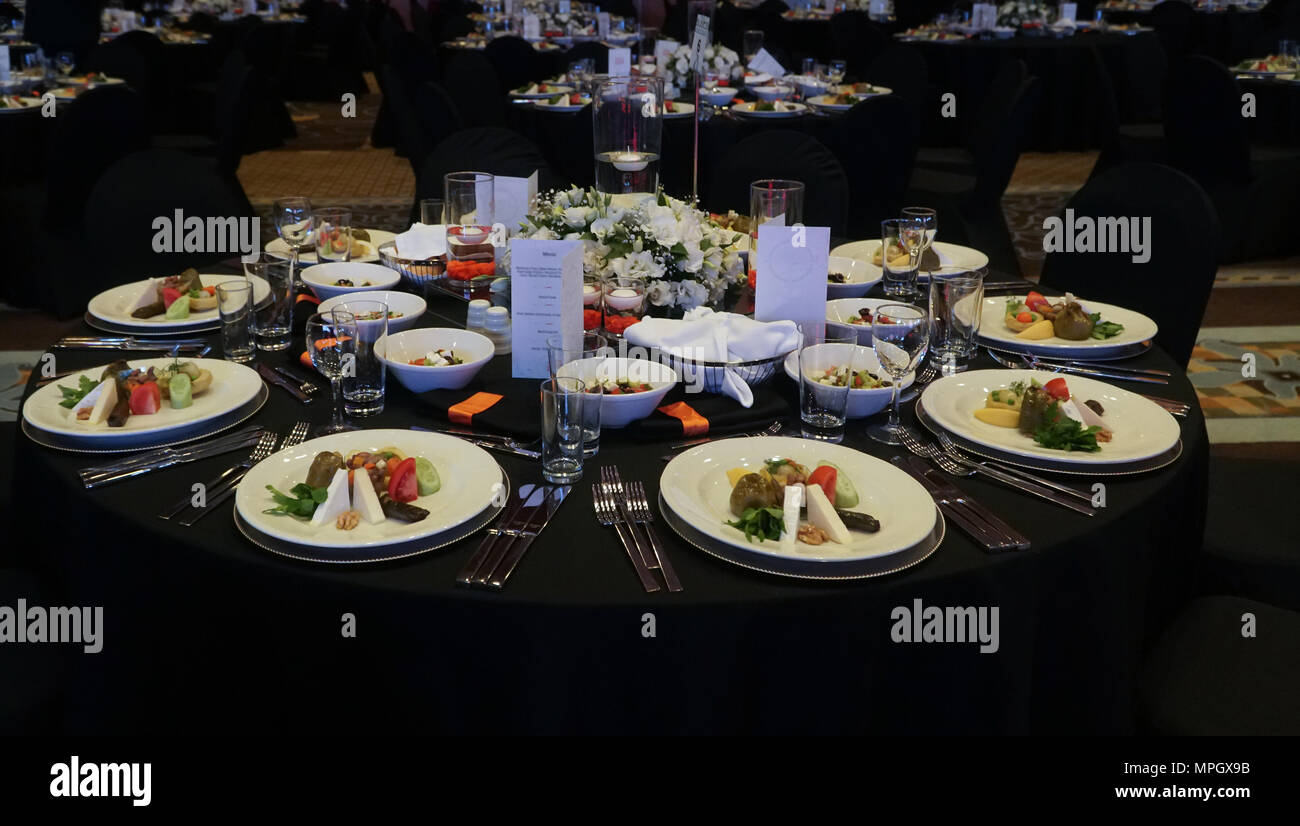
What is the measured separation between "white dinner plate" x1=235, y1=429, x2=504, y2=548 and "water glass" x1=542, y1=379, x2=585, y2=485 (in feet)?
0.28

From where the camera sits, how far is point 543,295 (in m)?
2.04

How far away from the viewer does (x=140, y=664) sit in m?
1.74

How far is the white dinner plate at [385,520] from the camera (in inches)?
59.7

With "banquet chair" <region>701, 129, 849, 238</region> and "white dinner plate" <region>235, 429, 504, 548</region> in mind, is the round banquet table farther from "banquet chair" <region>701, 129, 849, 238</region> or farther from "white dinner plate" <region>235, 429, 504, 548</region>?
"banquet chair" <region>701, 129, 849, 238</region>

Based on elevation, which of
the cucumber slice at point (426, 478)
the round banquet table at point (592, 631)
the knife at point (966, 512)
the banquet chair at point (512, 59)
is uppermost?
the banquet chair at point (512, 59)

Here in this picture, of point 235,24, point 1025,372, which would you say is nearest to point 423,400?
point 1025,372

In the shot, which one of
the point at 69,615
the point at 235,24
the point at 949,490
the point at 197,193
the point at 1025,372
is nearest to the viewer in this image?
the point at 949,490

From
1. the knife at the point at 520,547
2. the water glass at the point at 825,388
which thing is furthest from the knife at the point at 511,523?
the water glass at the point at 825,388

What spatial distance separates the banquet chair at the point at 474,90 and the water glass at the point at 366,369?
470 cm

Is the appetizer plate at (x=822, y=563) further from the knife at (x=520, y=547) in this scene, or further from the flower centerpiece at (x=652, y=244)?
the flower centerpiece at (x=652, y=244)

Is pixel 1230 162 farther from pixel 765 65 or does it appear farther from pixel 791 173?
pixel 791 173

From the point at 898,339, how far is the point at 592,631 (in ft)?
2.44

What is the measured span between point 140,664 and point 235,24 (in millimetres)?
9853
